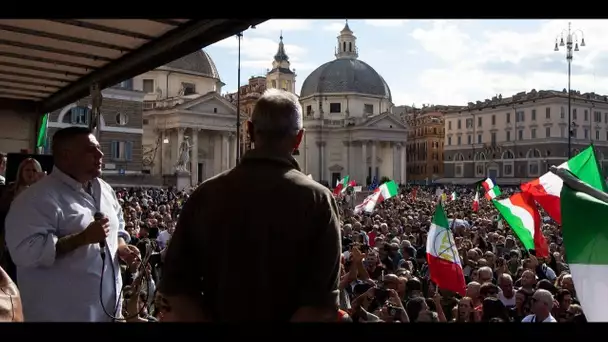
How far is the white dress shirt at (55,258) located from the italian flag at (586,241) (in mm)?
2708

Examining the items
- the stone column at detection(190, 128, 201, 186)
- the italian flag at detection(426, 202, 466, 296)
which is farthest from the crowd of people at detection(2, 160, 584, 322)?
the stone column at detection(190, 128, 201, 186)

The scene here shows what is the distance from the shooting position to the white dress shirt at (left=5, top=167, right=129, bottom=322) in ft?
10.0

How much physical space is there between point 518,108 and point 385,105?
744 inches

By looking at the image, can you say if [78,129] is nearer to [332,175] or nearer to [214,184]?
[214,184]

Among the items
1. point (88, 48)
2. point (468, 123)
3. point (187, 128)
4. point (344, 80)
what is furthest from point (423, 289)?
point (468, 123)

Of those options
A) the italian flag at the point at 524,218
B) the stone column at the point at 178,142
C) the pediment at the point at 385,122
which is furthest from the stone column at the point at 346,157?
the italian flag at the point at 524,218

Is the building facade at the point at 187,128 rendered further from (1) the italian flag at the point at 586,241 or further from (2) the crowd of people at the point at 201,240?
(2) the crowd of people at the point at 201,240

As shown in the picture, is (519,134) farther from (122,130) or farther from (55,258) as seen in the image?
(55,258)

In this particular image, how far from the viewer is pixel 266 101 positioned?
2.38 metres

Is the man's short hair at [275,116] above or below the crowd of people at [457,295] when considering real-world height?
above

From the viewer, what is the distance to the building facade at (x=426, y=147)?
4358 inches

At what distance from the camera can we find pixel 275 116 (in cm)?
238

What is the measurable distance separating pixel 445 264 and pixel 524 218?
12.9ft
